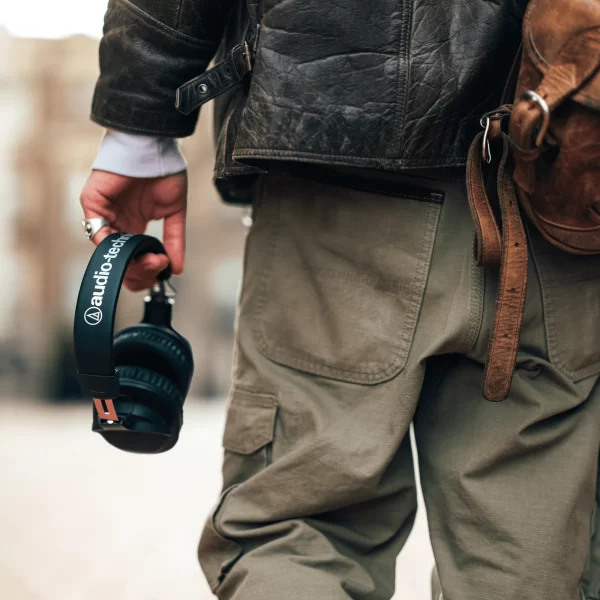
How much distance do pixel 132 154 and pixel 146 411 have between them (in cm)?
30

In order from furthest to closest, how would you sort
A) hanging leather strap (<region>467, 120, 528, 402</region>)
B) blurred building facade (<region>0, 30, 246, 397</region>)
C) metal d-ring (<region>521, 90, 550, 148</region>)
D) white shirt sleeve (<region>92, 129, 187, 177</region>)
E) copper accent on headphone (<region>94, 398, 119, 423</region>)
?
1. blurred building facade (<region>0, 30, 246, 397</region>)
2. white shirt sleeve (<region>92, 129, 187, 177</region>)
3. copper accent on headphone (<region>94, 398, 119, 423</region>)
4. hanging leather strap (<region>467, 120, 528, 402</region>)
5. metal d-ring (<region>521, 90, 550, 148</region>)

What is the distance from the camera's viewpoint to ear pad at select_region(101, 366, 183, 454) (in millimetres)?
951

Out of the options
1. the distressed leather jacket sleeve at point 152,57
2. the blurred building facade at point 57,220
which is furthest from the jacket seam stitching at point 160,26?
the blurred building facade at point 57,220

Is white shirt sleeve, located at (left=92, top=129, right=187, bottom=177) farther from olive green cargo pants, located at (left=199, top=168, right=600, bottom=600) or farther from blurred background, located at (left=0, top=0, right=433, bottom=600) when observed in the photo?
blurred background, located at (left=0, top=0, right=433, bottom=600)

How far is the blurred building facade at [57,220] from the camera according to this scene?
23.9ft

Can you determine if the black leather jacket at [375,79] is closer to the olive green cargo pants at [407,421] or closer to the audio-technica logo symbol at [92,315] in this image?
the olive green cargo pants at [407,421]

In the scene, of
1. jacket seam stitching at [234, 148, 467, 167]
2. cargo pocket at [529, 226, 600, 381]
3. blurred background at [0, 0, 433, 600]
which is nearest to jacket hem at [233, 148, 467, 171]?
jacket seam stitching at [234, 148, 467, 167]

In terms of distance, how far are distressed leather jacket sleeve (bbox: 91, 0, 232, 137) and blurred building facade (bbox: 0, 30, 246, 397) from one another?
606 cm

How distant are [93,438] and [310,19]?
3632mm

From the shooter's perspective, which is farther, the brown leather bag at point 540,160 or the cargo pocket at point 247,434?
the cargo pocket at point 247,434

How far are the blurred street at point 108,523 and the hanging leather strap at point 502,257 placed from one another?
1313 millimetres

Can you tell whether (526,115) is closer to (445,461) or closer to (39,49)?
(445,461)

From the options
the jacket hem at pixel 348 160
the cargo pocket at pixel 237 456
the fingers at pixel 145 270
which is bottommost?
the cargo pocket at pixel 237 456

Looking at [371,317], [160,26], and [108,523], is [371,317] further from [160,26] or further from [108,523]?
[108,523]
